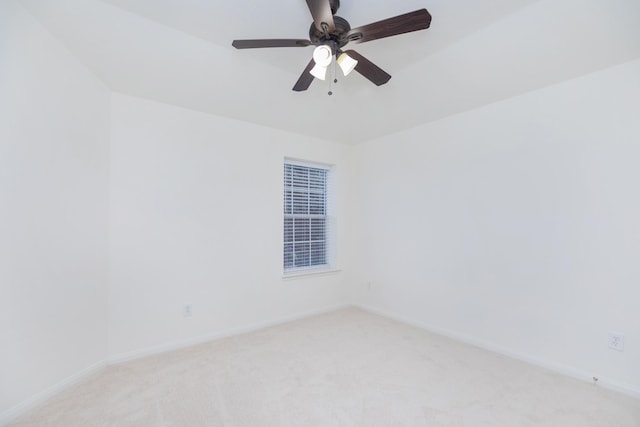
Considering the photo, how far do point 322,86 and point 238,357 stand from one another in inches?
112

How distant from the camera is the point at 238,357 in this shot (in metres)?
2.56

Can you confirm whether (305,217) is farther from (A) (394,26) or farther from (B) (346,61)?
(A) (394,26)

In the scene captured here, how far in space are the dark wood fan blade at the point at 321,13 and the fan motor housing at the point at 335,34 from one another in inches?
1.7

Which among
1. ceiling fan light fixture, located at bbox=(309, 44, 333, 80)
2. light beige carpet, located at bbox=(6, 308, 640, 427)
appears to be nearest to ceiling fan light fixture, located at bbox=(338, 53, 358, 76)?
ceiling fan light fixture, located at bbox=(309, 44, 333, 80)

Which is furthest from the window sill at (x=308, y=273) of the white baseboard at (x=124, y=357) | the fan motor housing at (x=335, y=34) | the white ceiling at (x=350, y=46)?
the fan motor housing at (x=335, y=34)

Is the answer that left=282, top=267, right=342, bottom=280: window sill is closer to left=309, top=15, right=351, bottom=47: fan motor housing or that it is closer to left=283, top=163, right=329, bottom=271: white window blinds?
left=283, top=163, right=329, bottom=271: white window blinds

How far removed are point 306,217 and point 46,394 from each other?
2924 millimetres

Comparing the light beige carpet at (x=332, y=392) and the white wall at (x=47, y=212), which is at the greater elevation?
the white wall at (x=47, y=212)

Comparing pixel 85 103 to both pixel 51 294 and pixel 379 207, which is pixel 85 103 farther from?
pixel 379 207

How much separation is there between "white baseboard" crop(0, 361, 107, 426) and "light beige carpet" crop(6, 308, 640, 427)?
2.1 inches

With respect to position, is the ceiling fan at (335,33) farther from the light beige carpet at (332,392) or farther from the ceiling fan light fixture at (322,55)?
the light beige carpet at (332,392)

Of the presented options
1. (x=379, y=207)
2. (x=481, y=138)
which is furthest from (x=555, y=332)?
(x=379, y=207)

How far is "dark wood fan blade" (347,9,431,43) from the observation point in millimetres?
1445

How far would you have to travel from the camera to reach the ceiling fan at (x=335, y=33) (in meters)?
1.46
